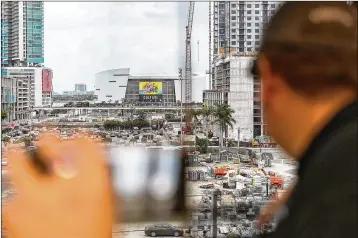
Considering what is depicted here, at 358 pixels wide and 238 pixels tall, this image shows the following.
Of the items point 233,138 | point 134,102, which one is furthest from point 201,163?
point 134,102

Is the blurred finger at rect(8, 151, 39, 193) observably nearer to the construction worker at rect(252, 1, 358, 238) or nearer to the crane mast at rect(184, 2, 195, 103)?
the construction worker at rect(252, 1, 358, 238)

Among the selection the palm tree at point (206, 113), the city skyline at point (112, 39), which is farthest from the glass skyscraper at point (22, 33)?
the palm tree at point (206, 113)

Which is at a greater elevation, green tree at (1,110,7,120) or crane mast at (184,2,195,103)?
crane mast at (184,2,195,103)

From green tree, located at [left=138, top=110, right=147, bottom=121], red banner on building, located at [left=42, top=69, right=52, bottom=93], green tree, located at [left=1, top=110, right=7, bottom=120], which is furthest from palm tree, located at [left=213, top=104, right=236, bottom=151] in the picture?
green tree, located at [left=1, top=110, right=7, bottom=120]

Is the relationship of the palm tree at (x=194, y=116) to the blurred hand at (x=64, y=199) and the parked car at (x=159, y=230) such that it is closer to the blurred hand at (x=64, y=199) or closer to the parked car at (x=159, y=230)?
the parked car at (x=159, y=230)

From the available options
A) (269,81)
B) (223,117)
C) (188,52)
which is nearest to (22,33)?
(188,52)

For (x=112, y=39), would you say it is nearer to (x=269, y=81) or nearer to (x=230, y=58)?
(x=230, y=58)
